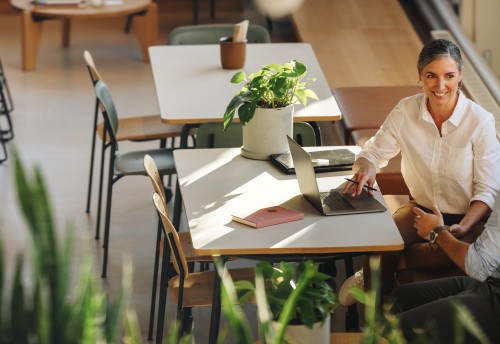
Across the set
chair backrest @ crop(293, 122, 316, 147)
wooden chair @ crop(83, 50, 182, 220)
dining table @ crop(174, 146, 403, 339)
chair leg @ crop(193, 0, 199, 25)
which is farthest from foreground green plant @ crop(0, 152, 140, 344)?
Result: chair leg @ crop(193, 0, 199, 25)

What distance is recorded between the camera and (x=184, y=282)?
341 centimetres

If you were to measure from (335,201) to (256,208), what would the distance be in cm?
29

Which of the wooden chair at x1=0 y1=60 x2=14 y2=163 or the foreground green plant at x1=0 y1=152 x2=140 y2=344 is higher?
the foreground green plant at x1=0 y1=152 x2=140 y2=344

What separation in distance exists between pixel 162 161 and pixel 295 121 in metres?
0.84

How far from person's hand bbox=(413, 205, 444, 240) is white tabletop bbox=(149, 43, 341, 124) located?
115 cm

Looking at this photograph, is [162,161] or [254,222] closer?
[254,222]

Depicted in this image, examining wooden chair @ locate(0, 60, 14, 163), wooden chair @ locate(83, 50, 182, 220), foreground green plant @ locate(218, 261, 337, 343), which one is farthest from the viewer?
wooden chair @ locate(0, 60, 14, 163)

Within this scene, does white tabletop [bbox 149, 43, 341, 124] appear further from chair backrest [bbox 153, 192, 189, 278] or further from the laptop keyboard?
chair backrest [bbox 153, 192, 189, 278]

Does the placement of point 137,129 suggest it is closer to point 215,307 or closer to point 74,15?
point 215,307

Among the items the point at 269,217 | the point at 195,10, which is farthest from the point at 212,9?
the point at 269,217

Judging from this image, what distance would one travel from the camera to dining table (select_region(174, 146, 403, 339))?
298 centimetres

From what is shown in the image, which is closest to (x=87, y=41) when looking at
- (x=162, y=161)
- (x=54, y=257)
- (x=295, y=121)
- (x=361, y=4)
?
(x=361, y=4)

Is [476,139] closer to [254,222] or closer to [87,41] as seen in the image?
[254,222]

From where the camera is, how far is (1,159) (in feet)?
19.5
